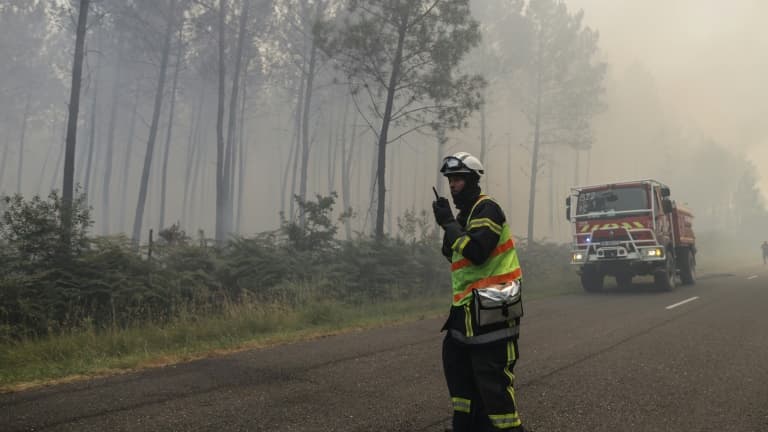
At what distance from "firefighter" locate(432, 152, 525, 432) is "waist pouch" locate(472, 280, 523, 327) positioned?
0.04 meters

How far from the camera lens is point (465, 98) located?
15383 millimetres

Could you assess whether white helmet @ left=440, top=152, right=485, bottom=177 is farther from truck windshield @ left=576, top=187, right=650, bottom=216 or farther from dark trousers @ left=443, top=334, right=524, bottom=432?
truck windshield @ left=576, top=187, right=650, bottom=216

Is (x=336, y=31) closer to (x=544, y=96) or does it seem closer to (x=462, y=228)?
(x=462, y=228)

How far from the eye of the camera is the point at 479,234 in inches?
104

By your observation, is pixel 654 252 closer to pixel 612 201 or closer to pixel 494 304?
pixel 612 201

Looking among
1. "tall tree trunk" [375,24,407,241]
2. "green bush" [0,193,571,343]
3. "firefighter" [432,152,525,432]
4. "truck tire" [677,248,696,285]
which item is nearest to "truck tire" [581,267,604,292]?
"truck tire" [677,248,696,285]

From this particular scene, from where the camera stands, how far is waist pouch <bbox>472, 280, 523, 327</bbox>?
2594 millimetres

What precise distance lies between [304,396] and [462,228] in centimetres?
255

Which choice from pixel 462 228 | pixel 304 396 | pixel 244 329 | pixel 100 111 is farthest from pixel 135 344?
pixel 100 111

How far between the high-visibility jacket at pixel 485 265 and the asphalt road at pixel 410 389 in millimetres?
1450

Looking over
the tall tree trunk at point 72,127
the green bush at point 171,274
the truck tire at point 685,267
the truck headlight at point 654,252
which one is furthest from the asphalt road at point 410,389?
the truck tire at point 685,267

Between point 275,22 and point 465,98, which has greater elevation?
point 275,22

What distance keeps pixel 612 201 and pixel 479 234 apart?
12.5 m

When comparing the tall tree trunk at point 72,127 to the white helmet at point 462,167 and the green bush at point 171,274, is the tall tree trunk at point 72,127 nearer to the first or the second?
the green bush at point 171,274
